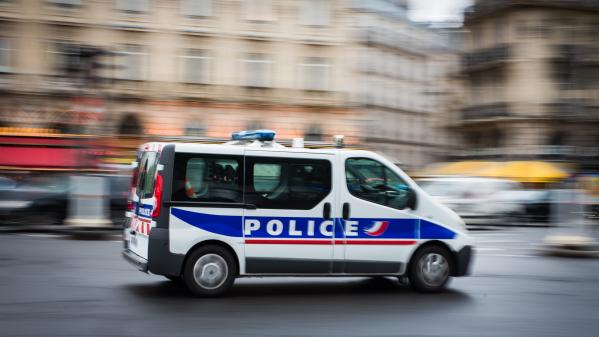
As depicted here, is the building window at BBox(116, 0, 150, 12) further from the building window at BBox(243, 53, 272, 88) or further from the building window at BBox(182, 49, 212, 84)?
the building window at BBox(243, 53, 272, 88)

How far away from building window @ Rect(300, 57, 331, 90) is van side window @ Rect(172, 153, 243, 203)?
2854 cm

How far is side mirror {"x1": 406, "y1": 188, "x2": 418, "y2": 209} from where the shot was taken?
9.39m

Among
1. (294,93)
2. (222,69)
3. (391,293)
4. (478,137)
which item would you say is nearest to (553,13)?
(478,137)

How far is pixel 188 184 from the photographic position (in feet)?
28.1

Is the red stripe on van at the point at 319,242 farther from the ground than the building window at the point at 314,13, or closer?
closer

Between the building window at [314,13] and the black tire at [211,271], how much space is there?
96.5 feet

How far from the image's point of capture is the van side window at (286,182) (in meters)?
8.77

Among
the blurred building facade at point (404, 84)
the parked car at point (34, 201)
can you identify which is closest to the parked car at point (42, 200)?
the parked car at point (34, 201)

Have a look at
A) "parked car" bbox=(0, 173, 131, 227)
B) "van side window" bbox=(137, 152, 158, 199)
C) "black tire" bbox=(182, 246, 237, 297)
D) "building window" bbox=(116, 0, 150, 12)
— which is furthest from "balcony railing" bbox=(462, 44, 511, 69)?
"black tire" bbox=(182, 246, 237, 297)

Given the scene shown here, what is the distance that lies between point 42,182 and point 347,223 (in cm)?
1178

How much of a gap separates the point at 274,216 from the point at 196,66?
27.8 m

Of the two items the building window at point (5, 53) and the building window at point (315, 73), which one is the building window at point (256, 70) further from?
the building window at point (5, 53)

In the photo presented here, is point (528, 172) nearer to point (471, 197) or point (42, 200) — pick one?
point (471, 197)

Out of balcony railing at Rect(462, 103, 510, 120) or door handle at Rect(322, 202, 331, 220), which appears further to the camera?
balcony railing at Rect(462, 103, 510, 120)
